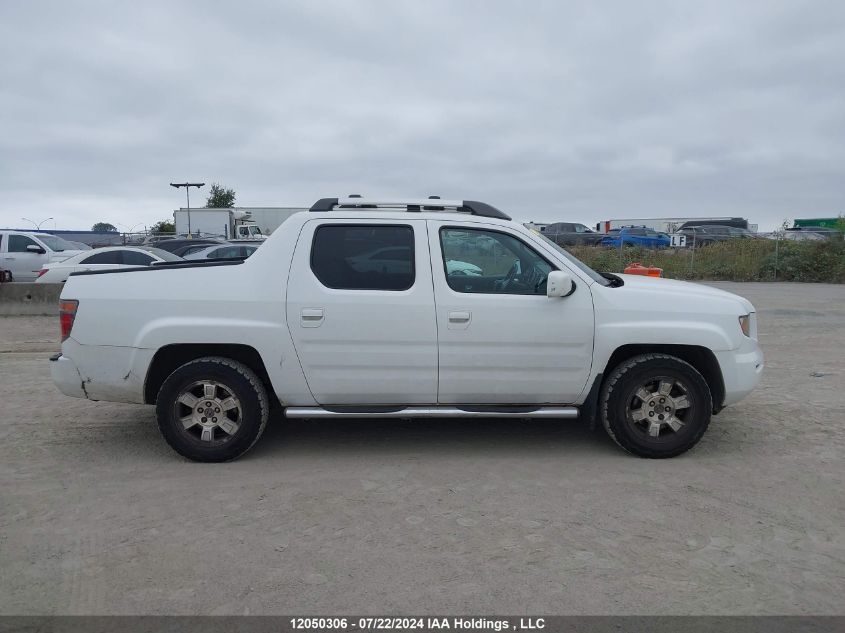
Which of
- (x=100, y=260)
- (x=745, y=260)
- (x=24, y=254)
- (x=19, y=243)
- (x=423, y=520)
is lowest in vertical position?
(x=423, y=520)

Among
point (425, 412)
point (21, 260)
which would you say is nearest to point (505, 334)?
point (425, 412)

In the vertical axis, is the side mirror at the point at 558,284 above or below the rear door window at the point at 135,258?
below

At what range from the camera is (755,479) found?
4.59 metres

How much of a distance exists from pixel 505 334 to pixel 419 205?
1.21m

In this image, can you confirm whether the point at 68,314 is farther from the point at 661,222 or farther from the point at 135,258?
the point at 661,222

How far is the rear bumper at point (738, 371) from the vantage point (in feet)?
16.1

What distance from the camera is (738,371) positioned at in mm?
4941

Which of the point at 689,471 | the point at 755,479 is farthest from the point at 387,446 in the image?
the point at 755,479

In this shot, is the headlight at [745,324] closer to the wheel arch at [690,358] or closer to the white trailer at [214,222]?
the wheel arch at [690,358]

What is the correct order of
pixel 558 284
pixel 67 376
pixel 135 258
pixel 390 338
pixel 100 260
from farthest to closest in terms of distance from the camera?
pixel 135 258
pixel 100 260
pixel 67 376
pixel 390 338
pixel 558 284

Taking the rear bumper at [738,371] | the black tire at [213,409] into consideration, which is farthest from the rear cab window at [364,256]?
the rear bumper at [738,371]

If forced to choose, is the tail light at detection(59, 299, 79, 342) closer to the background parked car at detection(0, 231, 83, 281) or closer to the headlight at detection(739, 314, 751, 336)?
the headlight at detection(739, 314, 751, 336)

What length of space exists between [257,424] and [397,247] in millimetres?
1616

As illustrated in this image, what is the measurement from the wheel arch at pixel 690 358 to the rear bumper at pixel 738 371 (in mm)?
34
